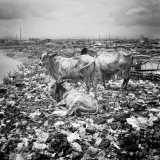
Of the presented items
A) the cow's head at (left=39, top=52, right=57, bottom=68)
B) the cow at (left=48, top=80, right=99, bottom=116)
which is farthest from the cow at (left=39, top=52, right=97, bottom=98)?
the cow at (left=48, top=80, right=99, bottom=116)

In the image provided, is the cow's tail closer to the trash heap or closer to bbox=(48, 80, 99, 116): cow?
bbox=(48, 80, 99, 116): cow

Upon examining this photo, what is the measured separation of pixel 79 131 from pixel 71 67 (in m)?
A: 1.90

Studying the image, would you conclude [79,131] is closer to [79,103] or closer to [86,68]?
[79,103]

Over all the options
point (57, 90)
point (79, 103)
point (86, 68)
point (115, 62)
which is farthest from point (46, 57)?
point (115, 62)

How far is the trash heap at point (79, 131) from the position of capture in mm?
2158

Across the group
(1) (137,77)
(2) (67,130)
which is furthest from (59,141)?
(1) (137,77)

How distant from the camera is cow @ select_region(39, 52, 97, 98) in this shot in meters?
3.98

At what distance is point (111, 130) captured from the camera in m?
2.77

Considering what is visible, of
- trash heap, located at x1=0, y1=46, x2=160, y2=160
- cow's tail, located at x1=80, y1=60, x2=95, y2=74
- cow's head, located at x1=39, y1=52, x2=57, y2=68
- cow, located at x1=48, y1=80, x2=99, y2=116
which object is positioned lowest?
trash heap, located at x1=0, y1=46, x2=160, y2=160

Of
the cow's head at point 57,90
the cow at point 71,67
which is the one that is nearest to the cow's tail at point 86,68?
the cow at point 71,67

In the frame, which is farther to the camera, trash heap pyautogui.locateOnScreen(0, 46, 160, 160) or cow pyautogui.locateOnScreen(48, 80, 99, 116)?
cow pyautogui.locateOnScreen(48, 80, 99, 116)

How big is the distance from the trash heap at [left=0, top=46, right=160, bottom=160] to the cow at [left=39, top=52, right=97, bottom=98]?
82cm

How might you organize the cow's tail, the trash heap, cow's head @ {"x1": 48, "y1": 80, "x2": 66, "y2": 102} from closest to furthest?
the trash heap < the cow's tail < cow's head @ {"x1": 48, "y1": 80, "x2": 66, "y2": 102}

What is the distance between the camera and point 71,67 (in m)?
4.06
